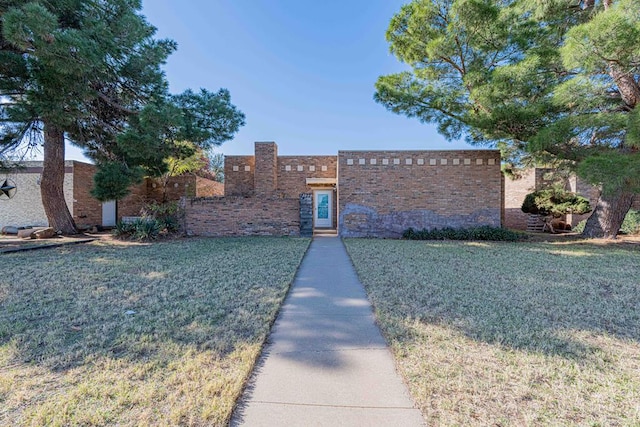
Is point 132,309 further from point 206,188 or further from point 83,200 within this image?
point 206,188

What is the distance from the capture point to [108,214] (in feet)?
50.8

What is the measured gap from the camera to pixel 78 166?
13.9 meters

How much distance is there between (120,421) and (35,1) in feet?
30.5

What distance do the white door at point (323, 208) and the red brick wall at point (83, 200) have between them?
10.9 m

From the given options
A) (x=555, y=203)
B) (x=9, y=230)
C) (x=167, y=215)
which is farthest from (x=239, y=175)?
(x=555, y=203)

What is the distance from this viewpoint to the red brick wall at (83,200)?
13.7m

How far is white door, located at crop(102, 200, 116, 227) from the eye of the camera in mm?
15242

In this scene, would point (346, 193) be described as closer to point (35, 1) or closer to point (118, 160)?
point (118, 160)


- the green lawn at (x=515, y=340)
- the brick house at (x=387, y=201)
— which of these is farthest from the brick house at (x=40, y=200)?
the green lawn at (x=515, y=340)

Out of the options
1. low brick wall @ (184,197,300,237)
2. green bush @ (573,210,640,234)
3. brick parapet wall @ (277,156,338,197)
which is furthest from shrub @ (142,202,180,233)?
green bush @ (573,210,640,234)

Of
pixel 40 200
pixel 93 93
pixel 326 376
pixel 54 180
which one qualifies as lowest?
pixel 326 376

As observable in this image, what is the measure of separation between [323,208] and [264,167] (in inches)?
173

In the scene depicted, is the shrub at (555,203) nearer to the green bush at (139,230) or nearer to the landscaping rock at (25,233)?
the green bush at (139,230)

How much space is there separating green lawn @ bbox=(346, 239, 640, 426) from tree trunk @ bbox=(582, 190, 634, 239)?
6517 millimetres
